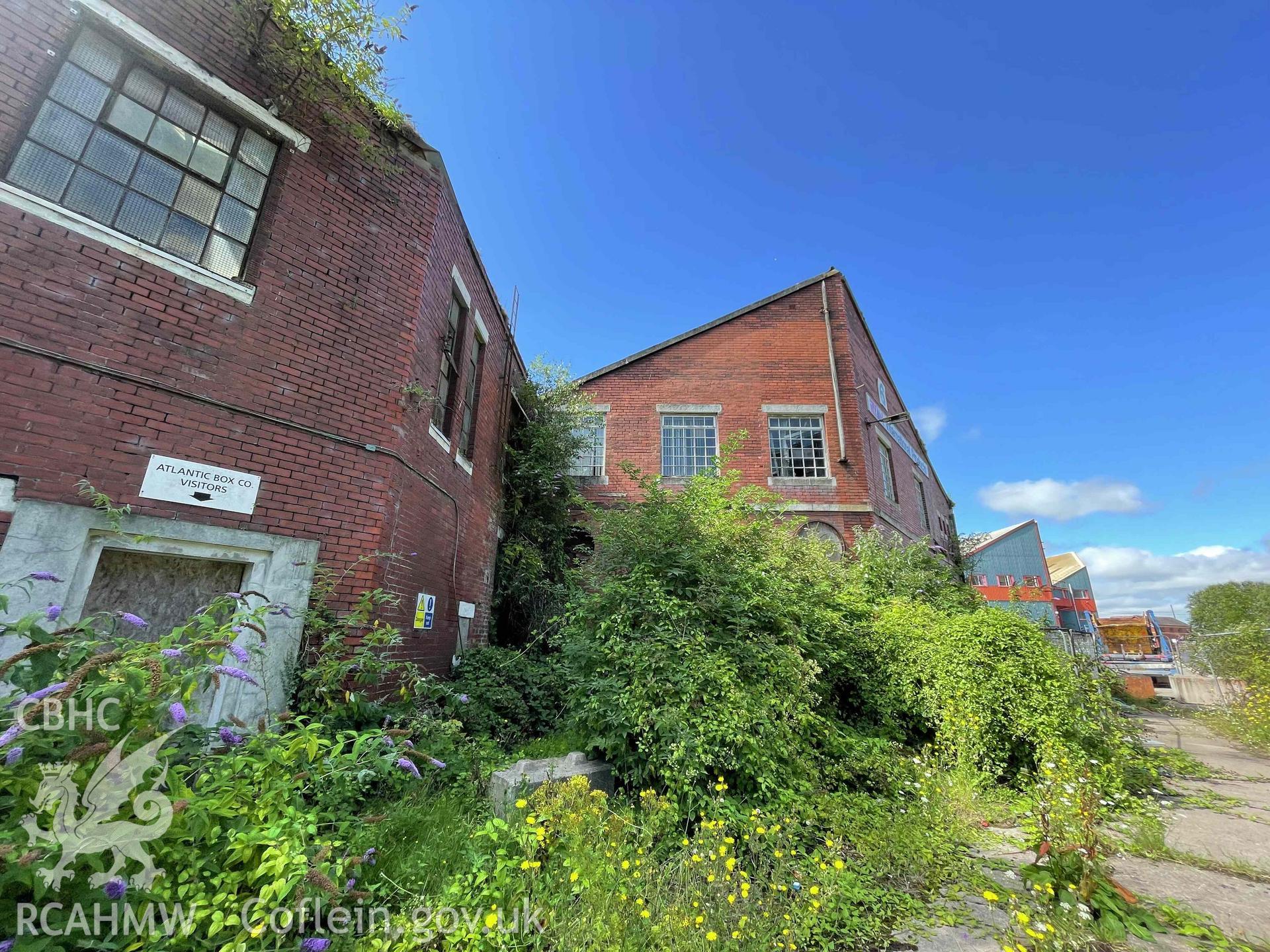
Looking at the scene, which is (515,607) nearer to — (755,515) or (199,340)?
(755,515)

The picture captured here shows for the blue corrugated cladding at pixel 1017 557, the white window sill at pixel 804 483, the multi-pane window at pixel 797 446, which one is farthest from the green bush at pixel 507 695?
the blue corrugated cladding at pixel 1017 557

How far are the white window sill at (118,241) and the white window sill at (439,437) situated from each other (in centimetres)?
A: 230

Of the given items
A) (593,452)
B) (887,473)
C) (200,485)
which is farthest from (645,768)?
(887,473)

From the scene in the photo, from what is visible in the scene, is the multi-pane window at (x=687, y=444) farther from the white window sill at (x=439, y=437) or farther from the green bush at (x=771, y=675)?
the white window sill at (x=439, y=437)

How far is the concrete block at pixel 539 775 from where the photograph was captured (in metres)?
3.76

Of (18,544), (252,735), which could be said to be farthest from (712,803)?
(18,544)

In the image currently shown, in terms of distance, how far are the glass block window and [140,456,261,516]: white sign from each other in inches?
72.4

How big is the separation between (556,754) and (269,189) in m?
6.49

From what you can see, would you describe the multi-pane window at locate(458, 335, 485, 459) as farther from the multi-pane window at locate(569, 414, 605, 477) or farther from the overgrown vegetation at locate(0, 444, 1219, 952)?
the multi-pane window at locate(569, 414, 605, 477)

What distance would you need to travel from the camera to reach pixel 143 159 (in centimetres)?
453

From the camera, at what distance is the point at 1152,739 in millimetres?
7910

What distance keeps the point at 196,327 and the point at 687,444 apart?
11.8 meters

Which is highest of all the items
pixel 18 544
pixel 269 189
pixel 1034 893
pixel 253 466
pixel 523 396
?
pixel 523 396

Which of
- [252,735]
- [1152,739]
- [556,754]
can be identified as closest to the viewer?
[252,735]
